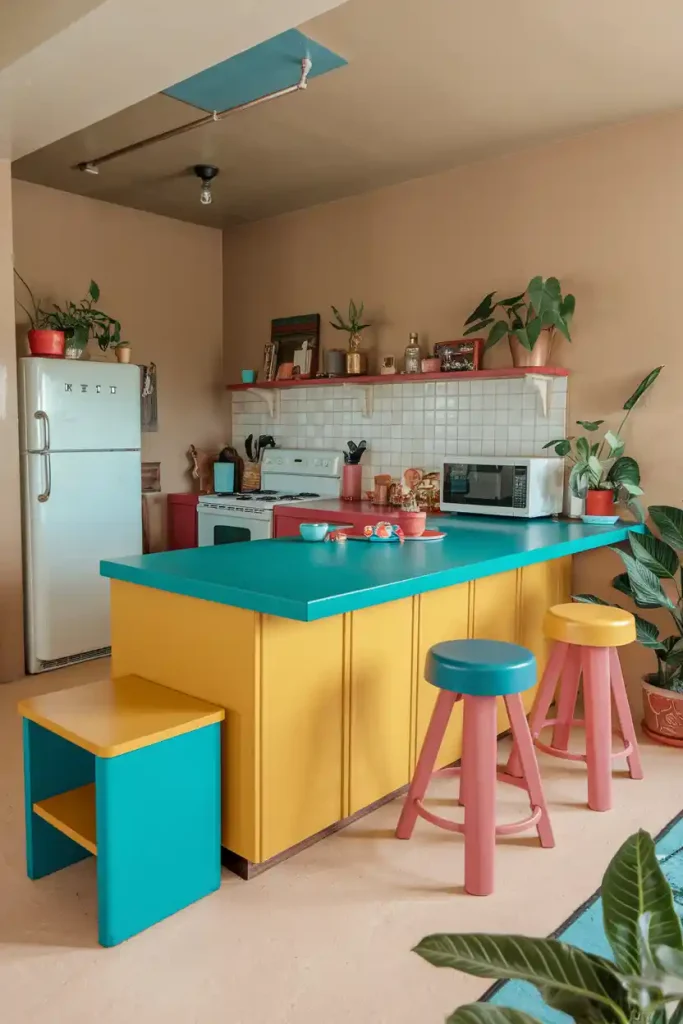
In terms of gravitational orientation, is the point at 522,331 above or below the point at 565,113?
below

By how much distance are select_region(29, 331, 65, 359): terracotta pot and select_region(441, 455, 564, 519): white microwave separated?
209cm

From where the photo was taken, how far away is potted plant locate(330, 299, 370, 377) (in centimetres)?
443

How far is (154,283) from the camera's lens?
16.2ft

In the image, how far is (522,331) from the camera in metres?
3.56

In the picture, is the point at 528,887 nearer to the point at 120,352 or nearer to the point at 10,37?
the point at 10,37

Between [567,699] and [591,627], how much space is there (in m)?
0.51

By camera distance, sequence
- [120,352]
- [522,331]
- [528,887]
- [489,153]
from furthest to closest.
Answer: [120,352]
[489,153]
[522,331]
[528,887]

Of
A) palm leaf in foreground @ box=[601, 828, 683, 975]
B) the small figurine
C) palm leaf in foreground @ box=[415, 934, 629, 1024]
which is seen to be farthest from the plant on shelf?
palm leaf in foreground @ box=[415, 934, 629, 1024]

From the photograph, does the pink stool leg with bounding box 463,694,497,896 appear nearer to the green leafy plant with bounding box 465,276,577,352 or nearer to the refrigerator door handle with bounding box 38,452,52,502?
the green leafy plant with bounding box 465,276,577,352

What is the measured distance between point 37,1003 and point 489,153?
12.4ft

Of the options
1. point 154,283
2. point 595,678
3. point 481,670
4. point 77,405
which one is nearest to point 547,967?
point 481,670

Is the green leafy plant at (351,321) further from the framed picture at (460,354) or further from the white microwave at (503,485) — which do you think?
the white microwave at (503,485)

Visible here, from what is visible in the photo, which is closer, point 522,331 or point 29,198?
point 522,331

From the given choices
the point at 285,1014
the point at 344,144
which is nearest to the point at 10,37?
the point at 344,144
